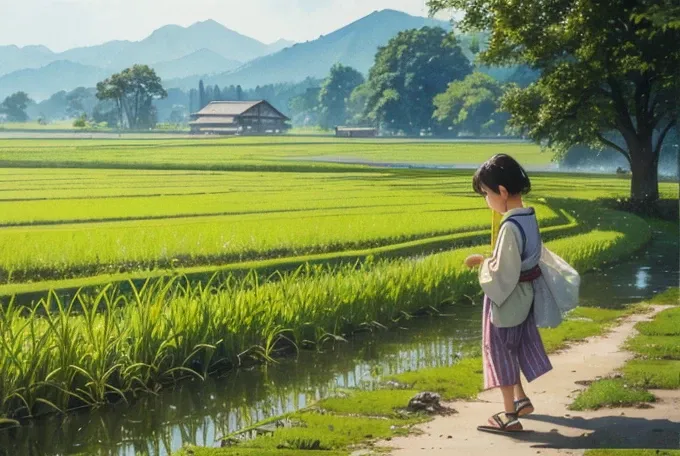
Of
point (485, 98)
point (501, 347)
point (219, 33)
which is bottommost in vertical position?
point (501, 347)

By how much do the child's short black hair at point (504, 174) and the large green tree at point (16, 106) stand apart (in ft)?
70.9

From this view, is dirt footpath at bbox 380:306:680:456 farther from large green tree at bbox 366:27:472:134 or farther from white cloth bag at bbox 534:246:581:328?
large green tree at bbox 366:27:472:134

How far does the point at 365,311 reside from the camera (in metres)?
10.8

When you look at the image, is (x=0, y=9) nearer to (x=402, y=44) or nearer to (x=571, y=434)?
(x=402, y=44)

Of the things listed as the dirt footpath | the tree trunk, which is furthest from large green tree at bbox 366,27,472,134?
the dirt footpath

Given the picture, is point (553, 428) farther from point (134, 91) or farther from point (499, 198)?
point (134, 91)

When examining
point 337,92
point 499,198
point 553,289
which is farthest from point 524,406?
point 337,92

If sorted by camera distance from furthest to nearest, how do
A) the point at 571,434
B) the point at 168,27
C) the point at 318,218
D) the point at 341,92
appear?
the point at 168,27 < the point at 341,92 < the point at 318,218 < the point at 571,434

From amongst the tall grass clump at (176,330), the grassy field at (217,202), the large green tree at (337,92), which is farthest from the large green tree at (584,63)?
the tall grass clump at (176,330)

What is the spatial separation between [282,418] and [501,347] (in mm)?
1373

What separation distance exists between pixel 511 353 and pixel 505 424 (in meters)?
0.42

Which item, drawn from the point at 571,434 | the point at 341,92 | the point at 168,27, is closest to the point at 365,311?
the point at 571,434

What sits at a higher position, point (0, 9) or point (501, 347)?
point (0, 9)

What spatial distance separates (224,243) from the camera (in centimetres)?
1439
